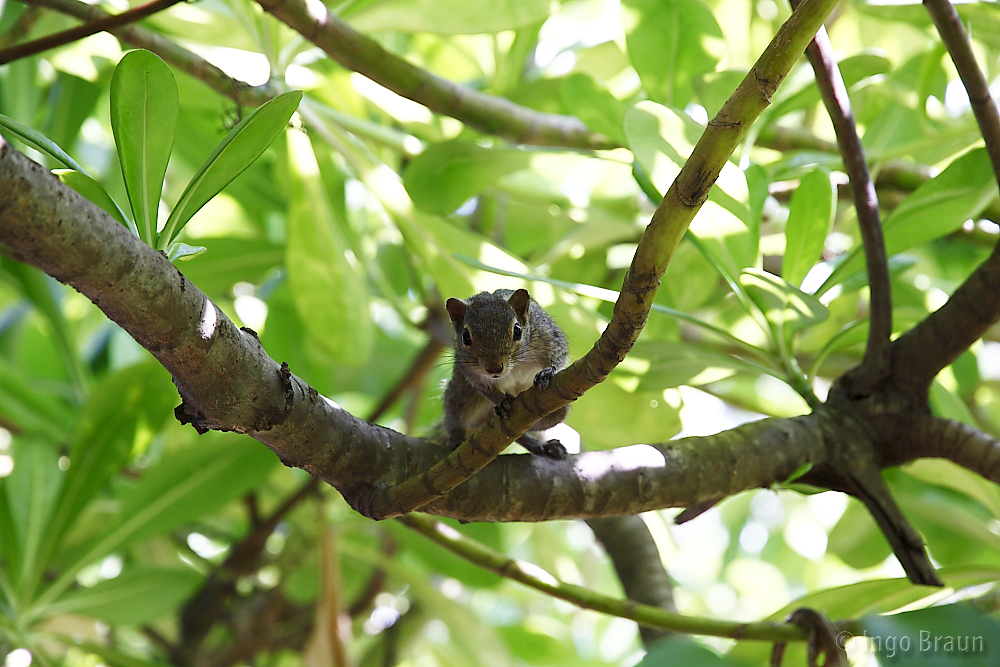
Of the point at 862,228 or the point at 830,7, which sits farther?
the point at 862,228

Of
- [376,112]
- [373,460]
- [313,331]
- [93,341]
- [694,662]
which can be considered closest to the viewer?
[694,662]

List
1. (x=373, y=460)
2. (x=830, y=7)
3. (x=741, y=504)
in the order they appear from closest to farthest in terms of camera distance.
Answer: (x=830, y=7), (x=373, y=460), (x=741, y=504)

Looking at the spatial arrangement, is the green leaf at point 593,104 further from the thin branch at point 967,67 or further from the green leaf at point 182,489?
the green leaf at point 182,489

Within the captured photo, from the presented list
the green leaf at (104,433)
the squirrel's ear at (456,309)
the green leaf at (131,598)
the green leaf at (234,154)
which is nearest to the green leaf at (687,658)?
the green leaf at (234,154)

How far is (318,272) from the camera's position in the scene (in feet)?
4.33

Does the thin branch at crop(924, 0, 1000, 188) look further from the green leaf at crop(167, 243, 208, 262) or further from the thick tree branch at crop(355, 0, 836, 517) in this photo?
the green leaf at crop(167, 243, 208, 262)

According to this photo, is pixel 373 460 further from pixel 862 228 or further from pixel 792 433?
pixel 862 228

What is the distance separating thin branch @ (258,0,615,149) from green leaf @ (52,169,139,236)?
1.23ft

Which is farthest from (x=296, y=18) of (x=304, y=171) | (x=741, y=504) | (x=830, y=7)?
(x=741, y=504)

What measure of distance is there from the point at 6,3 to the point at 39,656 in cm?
117

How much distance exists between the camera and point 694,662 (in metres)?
0.40

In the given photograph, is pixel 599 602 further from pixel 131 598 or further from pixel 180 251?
pixel 131 598

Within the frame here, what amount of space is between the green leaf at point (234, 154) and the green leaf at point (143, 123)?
31mm

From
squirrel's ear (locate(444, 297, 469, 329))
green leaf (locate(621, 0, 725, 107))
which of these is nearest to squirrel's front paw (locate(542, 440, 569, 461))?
squirrel's ear (locate(444, 297, 469, 329))
